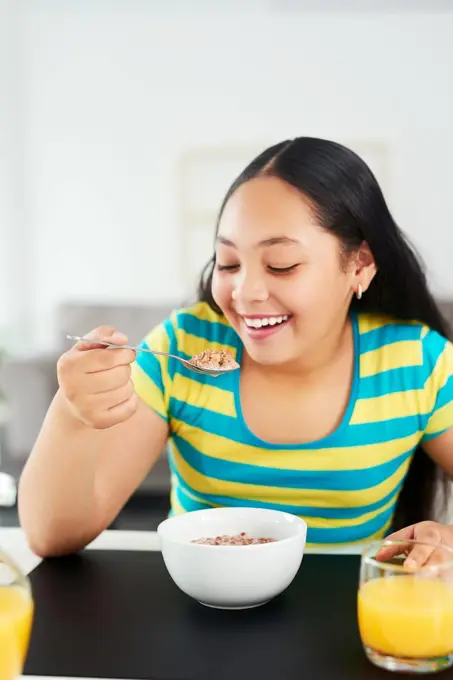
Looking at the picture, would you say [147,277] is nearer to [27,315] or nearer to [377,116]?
[27,315]

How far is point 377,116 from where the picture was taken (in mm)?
5949

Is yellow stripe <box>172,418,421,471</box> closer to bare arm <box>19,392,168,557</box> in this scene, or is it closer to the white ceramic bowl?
bare arm <box>19,392,168,557</box>

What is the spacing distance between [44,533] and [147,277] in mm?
5305

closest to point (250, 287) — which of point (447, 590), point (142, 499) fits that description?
point (447, 590)

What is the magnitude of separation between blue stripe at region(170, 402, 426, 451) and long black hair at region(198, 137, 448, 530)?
12cm

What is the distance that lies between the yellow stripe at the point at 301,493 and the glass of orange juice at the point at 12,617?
586 mm

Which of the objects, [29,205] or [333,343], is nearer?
[333,343]

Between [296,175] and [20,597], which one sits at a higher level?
[296,175]

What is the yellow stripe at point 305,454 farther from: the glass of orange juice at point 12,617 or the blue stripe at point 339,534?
the glass of orange juice at point 12,617

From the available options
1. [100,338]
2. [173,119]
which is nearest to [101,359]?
[100,338]

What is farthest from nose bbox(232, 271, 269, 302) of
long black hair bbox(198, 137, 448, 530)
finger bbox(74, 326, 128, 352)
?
finger bbox(74, 326, 128, 352)

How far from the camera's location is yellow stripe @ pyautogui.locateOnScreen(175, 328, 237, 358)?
1322 millimetres

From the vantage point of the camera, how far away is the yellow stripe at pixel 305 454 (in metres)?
1.23

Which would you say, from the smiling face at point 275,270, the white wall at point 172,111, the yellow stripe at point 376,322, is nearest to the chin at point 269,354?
the smiling face at point 275,270
